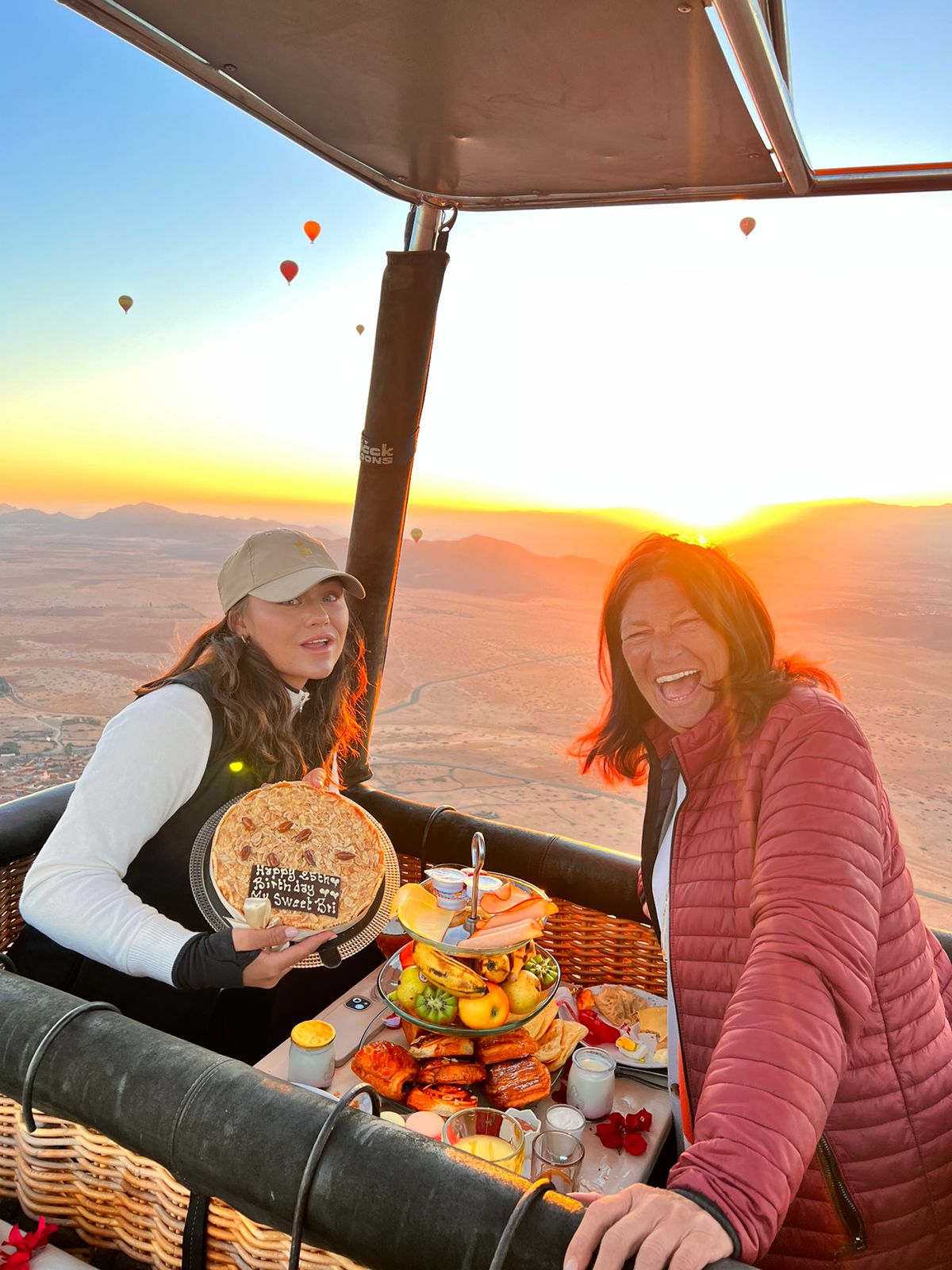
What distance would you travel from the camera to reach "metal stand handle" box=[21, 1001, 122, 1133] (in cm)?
102

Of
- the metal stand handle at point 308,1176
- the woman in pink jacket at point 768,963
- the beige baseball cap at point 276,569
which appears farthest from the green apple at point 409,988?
the beige baseball cap at point 276,569

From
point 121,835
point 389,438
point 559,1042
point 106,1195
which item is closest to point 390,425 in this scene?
point 389,438

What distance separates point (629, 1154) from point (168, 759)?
1146mm

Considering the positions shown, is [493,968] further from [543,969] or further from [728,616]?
[728,616]

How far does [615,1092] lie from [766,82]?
68.7 inches

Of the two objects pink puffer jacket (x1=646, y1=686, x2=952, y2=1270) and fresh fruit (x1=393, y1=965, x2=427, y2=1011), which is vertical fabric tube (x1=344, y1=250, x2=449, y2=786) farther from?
pink puffer jacket (x1=646, y1=686, x2=952, y2=1270)

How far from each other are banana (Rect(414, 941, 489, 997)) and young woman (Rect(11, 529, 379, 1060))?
269 millimetres

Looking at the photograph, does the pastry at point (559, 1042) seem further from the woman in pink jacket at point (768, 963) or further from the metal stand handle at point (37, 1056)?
the metal stand handle at point (37, 1056)

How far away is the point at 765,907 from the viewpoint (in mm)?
1180

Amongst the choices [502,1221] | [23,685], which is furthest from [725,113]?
[23,685]

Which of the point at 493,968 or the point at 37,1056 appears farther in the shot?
the point at 493,968

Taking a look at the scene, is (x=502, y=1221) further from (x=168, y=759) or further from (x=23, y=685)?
(x=23, y=685)

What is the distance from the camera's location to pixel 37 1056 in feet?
3.34

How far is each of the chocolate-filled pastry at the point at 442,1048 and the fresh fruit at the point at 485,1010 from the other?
39 mm
